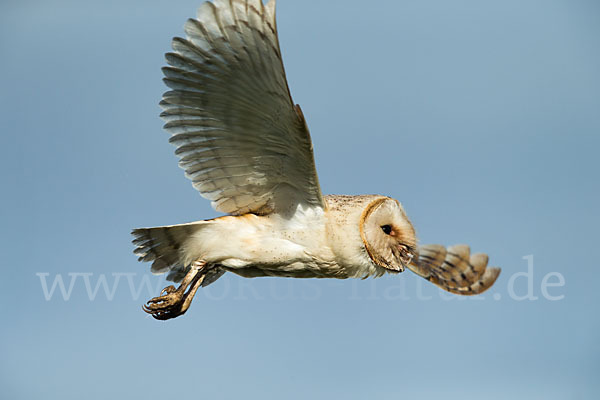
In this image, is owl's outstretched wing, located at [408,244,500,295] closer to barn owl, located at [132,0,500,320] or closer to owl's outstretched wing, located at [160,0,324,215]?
barn owl, located at [132,0,500,320]

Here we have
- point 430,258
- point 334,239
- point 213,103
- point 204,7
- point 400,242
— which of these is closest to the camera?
point 204,7

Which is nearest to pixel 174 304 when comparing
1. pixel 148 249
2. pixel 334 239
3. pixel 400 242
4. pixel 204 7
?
pixel 148 249

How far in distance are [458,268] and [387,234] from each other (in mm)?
2008

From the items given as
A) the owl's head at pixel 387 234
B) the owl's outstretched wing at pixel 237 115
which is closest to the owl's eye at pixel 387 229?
the owl's head at pixel 387 234

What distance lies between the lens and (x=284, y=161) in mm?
5574

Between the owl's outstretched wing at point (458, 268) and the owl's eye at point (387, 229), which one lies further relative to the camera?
the owl's outstretched wing at point (458, 268)

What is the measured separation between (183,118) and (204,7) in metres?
0.89

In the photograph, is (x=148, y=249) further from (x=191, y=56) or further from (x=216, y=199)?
(x=191, y=56)

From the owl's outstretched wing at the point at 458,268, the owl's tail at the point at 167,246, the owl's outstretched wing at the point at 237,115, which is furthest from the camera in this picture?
the owl's outstretched wing at the point at 458,268

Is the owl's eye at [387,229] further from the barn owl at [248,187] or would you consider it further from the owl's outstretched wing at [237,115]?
the owl's outstretched wing at [237,115]

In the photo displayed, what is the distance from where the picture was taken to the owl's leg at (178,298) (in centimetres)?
584

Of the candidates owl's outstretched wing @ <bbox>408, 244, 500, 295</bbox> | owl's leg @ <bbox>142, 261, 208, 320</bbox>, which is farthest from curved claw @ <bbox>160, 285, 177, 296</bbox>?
owl's outstretched wing @ <bbox>408, 244, 500, 295</bbox>

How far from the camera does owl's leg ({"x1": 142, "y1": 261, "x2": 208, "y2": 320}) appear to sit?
5.84 metres

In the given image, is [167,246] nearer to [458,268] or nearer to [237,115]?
[237,115]
